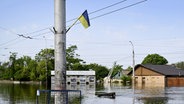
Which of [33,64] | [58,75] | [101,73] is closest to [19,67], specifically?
[33,64]

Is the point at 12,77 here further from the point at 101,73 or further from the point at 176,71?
the point at 176,71

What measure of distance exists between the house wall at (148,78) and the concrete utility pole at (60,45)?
7780cm

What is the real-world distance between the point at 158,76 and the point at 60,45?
79.3 m

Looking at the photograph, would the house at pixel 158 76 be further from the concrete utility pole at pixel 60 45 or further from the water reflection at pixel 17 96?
the concrete utility pole at pixel 60 45

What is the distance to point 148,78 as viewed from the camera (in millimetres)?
91375

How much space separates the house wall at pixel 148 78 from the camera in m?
87.6

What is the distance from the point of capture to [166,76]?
284 feet

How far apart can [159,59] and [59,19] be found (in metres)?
136

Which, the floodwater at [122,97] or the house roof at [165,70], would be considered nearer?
the floodwater at [122,97]

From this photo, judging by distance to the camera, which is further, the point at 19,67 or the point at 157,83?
the point at 19,67

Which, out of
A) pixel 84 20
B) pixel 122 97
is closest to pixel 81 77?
pixel 122 97

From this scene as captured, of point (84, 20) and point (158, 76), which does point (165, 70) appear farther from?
point (84, 20)

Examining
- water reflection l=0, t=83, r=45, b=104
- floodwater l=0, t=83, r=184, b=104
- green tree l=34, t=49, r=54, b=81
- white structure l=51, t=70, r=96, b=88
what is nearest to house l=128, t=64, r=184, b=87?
white structure l=51, t=70, r=96, b=88

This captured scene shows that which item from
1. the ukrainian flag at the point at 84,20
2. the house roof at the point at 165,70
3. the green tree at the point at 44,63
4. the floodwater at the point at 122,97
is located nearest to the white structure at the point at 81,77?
the green tree at the point at 44,63
